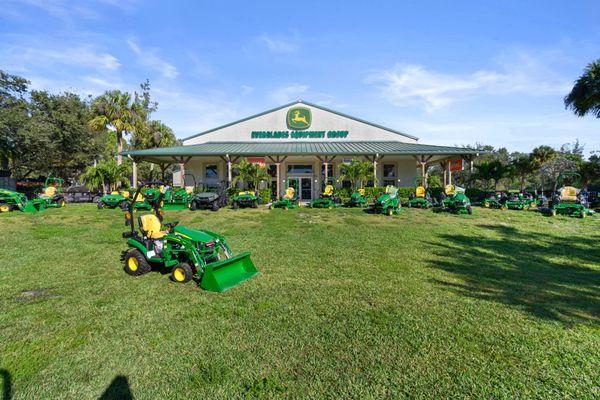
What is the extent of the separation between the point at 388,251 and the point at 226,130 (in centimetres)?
2070

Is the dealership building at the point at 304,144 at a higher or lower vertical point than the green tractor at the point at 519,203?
higher

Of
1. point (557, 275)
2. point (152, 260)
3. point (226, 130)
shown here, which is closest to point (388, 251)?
point (557, 275)

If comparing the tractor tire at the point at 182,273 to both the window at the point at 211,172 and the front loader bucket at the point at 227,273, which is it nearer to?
the front loader bucket at the point at 227,273

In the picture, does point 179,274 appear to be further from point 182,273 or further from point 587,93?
point 587,93

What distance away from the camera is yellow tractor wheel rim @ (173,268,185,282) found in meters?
4.72

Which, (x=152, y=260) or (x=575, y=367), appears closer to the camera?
(x=575, y=367)

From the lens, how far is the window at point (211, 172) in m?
23.9

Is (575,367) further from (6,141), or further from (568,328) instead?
(6,141)

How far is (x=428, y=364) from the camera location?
8.79ft

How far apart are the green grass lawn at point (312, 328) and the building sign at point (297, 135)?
18.8m

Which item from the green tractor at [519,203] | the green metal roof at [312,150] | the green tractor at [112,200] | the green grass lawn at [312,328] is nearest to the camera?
the green grass lawn at [312,328]

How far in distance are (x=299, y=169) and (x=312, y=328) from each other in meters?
20.7

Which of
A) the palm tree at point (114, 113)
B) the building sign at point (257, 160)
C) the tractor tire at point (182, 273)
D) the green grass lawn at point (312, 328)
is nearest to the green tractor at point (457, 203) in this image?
the green grass lawn at point (312, 328)

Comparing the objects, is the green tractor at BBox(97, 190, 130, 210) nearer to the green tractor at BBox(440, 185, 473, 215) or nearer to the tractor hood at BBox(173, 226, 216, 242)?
the tractor hood at BBox(173, 226, 216, 242)
